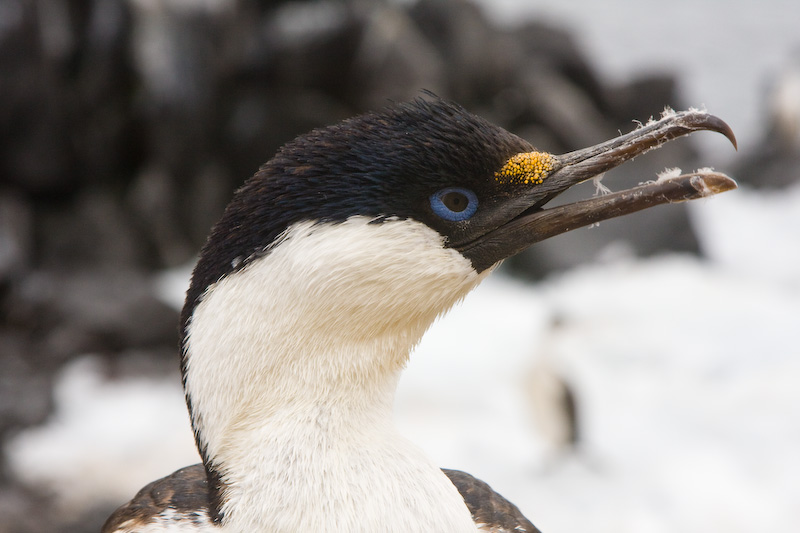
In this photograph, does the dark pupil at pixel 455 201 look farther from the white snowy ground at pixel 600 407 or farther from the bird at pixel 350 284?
the white snowy ground at pixel 600 407

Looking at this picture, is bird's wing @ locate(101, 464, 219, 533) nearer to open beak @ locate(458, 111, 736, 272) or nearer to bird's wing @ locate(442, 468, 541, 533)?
bird's wing @ locate(442, 468, 541, 533)

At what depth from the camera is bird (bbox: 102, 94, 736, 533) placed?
1688 mm

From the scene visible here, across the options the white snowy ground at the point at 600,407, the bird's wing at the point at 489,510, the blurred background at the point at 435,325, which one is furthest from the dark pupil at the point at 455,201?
the white snowy ground at the point at 600,407

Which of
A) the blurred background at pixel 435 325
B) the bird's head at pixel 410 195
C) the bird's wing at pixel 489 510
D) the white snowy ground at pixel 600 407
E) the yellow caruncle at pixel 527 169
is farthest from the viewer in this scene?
the blurred background at pixel 435 325

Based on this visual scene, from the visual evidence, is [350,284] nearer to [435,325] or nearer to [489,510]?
[489,510]

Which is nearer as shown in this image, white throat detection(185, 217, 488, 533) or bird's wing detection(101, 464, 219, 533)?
white throat detection(185, 217, 488, 533)

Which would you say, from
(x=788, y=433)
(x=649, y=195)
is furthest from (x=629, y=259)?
(x=649, y=195)

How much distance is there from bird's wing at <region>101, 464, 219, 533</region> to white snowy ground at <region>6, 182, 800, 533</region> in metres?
4.24

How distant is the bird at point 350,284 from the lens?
1688 millimetres

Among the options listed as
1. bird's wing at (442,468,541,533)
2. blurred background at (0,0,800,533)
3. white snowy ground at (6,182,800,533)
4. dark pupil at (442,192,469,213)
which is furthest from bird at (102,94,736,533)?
white snowy ground at (6,182,800,533)

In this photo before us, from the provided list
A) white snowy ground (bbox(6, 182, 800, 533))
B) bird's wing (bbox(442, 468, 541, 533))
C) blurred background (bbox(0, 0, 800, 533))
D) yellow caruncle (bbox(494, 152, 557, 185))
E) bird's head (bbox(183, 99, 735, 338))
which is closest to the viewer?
bird's head (bbox(183, 99, 735, 338))

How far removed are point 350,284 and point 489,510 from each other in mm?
829

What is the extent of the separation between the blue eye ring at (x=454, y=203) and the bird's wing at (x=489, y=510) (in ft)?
2.73

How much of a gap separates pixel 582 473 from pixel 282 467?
220 inches
